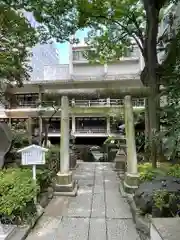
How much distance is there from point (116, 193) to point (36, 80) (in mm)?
19041

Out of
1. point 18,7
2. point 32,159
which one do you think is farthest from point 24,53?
point 32,159

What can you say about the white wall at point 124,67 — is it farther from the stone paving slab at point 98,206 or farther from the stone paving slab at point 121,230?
the stone paving slab at point 121,230

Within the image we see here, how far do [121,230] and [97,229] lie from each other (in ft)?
1.38

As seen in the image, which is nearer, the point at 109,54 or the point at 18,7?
the point at 18,7

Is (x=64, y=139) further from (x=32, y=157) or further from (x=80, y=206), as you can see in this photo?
(x=80, y=206)

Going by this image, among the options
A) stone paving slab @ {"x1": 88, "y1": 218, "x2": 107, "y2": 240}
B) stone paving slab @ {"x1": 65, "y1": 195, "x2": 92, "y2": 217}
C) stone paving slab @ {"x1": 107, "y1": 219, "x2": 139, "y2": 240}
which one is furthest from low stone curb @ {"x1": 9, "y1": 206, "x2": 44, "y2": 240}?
stone paving slab @ {"x1": 107, "y1": 219, "x2": 139, "y2": 240}

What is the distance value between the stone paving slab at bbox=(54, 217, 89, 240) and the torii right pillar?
1964 millimetres

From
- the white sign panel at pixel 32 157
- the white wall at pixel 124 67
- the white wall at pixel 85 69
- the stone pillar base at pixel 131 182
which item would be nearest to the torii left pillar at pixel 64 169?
the stone pillar base at pixel 131 182

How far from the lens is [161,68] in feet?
28.8

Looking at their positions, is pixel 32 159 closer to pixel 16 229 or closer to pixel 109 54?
pixel 16 229

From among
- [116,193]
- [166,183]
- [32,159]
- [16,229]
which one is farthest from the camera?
[116,193]

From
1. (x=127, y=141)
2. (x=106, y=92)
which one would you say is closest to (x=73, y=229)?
(x=127, y=141)

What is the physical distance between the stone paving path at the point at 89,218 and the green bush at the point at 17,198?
13.8 inches

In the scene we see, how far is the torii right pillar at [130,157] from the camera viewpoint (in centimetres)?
664
